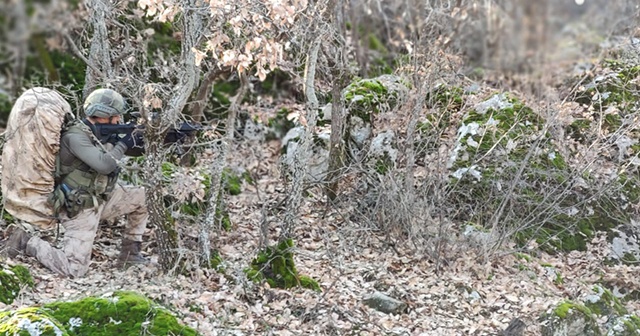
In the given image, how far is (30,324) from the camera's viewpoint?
17.0ft

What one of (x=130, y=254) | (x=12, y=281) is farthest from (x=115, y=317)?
(x=130, y=254)

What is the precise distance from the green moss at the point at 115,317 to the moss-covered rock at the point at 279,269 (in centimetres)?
131

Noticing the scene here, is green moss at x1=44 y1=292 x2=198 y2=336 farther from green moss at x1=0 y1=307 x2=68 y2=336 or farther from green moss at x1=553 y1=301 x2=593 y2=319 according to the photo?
green moss at x1=553 y1=301 x2=593 y2=319

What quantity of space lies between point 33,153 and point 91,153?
523mm

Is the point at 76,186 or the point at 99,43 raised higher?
the point at 99,43

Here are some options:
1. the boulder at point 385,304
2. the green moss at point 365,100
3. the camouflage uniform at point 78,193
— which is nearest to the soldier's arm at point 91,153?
the camouflage uniform at point 78,193

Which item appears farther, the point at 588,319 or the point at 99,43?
the point at 99,43

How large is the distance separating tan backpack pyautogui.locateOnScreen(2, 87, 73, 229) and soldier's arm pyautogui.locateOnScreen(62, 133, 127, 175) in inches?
5.5

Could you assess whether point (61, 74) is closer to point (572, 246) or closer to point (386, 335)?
point (386, 335)

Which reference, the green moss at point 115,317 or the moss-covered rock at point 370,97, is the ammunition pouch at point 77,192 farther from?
the moss-covered rock at point 370,97

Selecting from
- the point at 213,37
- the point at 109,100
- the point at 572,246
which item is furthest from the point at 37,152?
the point at 572,246

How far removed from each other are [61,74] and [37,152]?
4195 mm

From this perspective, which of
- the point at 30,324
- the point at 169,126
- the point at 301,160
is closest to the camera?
the point at 30,324

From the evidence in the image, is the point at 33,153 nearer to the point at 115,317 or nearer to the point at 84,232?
the point at 84,232
